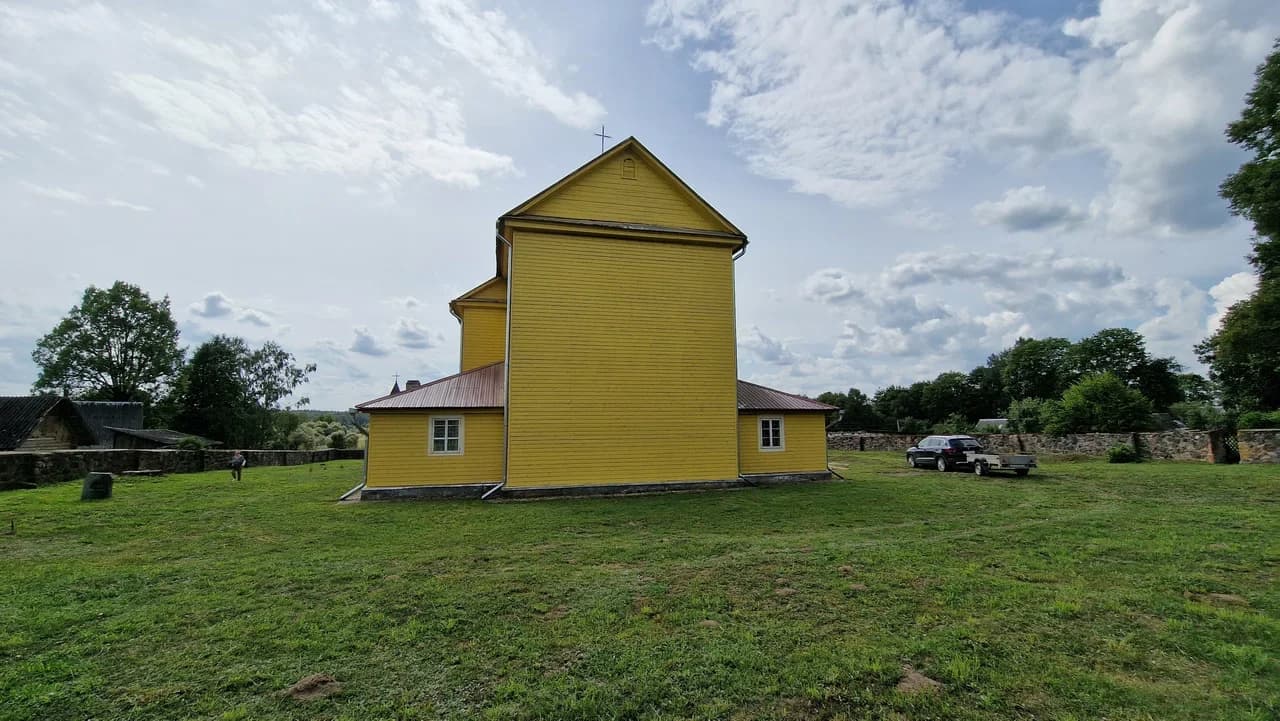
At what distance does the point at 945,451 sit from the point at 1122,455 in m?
8.81

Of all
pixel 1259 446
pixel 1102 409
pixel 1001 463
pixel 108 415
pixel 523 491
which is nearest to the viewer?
pixel 523 491

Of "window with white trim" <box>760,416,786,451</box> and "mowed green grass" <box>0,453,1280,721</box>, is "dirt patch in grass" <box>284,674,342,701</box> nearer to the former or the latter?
"mowed green grass" <box>0,453,1280,721</box>

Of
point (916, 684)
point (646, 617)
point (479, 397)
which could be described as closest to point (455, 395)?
point (479, 397)

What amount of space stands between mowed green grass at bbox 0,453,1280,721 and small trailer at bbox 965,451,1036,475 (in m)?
8.05

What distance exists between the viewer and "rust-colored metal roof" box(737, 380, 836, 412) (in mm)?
16734

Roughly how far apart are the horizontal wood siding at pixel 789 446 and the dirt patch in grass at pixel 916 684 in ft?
39.4

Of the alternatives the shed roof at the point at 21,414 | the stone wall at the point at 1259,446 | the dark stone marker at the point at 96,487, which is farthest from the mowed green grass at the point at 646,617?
the shed roof at the point at 21,414

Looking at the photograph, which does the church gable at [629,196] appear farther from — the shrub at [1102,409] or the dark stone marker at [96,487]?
the shrub at [1102,409]

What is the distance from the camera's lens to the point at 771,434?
665 inches

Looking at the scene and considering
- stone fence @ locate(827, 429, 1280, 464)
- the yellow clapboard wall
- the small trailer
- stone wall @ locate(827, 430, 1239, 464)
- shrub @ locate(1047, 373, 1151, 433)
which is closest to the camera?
the small trailer

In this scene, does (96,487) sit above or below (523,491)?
above

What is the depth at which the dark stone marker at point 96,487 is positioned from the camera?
13.1 metres

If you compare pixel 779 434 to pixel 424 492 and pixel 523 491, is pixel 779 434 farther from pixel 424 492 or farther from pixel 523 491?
pixel 424 492

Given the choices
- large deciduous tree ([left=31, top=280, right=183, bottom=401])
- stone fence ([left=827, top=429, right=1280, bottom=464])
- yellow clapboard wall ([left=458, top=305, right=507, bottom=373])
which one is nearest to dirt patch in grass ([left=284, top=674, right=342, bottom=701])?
yellow clapboard wall ([left=458, top=305, right=507, bottom=373])
